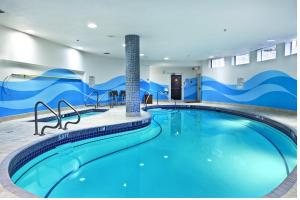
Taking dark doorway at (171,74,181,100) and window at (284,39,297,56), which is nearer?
window at (284,39,297,56)

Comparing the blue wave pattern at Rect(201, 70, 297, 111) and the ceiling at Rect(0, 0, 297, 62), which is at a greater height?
the ceiling at Rect(0, 0, 297, 62)

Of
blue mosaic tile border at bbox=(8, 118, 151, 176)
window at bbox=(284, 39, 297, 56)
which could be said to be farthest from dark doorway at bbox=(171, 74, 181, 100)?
blue mosaic tile border at bbox=(8, 118, 151, 176)

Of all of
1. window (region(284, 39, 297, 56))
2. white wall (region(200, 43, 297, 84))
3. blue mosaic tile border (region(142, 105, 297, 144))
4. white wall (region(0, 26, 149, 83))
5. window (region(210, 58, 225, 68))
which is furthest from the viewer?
window (region(210, 58, 225, 68))

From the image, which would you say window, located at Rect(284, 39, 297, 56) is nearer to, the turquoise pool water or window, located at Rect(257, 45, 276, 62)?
window, located at Rect(257, 45, 276, 62)

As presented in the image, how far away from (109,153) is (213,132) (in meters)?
3.25

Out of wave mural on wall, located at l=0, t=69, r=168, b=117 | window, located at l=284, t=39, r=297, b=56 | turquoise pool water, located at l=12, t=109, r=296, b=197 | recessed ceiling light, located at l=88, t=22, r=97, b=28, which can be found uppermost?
recessed ceiling light, located at l=88, t=22, r=97, b=28

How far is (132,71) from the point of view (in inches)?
277

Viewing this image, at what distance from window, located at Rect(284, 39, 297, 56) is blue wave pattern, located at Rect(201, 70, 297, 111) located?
788 mm

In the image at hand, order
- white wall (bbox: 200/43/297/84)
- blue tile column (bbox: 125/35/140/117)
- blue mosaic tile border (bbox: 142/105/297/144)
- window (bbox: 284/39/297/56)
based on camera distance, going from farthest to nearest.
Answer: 1. white wall (bbox: 200/43/297/84)
2. window (bbox: 284/39/297/56)
3. blue tile column (bbox: 125/35/140/117)
4. blue mosaic tile border (bbox: 142/105/297/144)

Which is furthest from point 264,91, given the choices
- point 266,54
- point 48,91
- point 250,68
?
point 48,91

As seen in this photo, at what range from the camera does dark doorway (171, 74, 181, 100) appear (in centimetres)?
1619

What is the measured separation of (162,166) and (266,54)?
7752mm

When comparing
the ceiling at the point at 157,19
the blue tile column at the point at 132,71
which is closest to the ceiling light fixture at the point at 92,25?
the ceiling at the point at 157,19

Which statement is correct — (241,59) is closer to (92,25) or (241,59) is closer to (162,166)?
(92,25)
